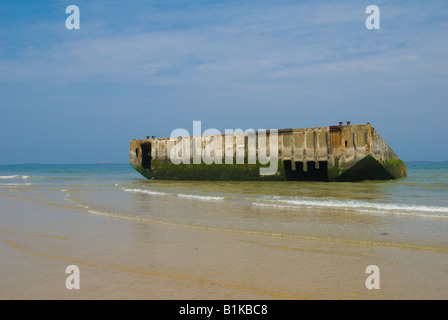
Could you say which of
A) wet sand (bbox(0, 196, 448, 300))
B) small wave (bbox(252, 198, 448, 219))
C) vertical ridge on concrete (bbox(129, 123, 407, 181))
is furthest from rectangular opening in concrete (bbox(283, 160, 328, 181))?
wet sand (bbox(0, 196, 448, 300))

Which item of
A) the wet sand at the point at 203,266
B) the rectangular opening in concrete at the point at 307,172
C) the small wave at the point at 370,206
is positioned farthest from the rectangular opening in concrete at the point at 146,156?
the wet sand at the point at 203,266

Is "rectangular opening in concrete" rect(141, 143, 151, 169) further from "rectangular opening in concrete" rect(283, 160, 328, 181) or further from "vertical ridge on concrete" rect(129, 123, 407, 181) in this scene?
"rectangular opening in concrete" rect(283, 160, 328, 181)

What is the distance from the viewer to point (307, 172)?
1861 cm

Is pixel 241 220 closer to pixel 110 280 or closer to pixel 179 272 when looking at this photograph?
pixel 179 272

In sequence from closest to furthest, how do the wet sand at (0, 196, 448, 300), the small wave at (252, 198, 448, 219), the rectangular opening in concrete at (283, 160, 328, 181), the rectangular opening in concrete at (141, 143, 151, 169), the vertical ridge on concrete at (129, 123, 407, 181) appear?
the wet sand at (0, 196, 448, 300) < the small wave at (252, 198, 448, 219) < the vertical ridge on concrete at (129, 123, 407, 181) < the rectangular opening in concrete at (283, 160, 328, 181) < the rectangular opening in concrete at (141, 143, 151, 169)

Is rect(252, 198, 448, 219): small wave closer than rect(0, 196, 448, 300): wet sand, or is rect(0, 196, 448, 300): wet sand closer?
rect(0, 196, 448, 300): wet sand

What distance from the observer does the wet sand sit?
127 inches

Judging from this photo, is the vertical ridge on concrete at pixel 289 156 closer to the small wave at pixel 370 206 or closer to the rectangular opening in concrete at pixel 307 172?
the rectangular opening in concrete at pixel 307 172

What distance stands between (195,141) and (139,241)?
16143mm

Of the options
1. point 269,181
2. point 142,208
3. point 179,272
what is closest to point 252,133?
point 269,181

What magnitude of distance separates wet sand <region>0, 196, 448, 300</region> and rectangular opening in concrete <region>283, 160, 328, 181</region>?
1258 centimetres

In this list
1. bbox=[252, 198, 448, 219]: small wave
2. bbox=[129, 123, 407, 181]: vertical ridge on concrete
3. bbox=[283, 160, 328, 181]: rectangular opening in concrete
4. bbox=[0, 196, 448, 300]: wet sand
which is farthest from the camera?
bbox=[283, 160, 328, 181]: rectangular opening in concrete

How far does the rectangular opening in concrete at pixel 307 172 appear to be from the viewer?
18000mm

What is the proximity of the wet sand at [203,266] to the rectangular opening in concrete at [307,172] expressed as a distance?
12577 mm
